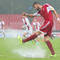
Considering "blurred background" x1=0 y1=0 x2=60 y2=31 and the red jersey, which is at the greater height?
the red jersey

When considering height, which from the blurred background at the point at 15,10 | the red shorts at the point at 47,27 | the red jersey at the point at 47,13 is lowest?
the blurred background at the point at 15,10

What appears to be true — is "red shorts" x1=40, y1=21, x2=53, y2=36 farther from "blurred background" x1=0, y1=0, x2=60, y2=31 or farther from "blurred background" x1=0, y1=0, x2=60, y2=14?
"blurred background" x1=0, y1=0, x2=60, y2=14

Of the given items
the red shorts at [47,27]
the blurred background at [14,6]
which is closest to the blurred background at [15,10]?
the blurred background at [14,6]

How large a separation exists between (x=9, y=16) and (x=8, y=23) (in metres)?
1.33

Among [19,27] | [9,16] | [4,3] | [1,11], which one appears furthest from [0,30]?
[4,3]

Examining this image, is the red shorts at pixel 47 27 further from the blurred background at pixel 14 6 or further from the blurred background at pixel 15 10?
the blurred background at pixel 14 6

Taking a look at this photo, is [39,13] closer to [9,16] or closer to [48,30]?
[48,30]

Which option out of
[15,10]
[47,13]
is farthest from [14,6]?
[47,13]

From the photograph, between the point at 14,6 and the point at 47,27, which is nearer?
the point at 47,27

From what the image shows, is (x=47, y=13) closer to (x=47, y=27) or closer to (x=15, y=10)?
(x=47, y=27)

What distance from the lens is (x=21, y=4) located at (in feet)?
99.0

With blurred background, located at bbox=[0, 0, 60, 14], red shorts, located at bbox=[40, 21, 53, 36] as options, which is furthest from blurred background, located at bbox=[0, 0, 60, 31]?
red shorts, located at bbox=[40, 21, 53, 36]

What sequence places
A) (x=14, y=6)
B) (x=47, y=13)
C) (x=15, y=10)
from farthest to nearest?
(x=14, y=6) → (x=15, y=10) → (x=47, y=13)

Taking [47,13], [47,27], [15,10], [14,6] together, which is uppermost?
[47,13]
